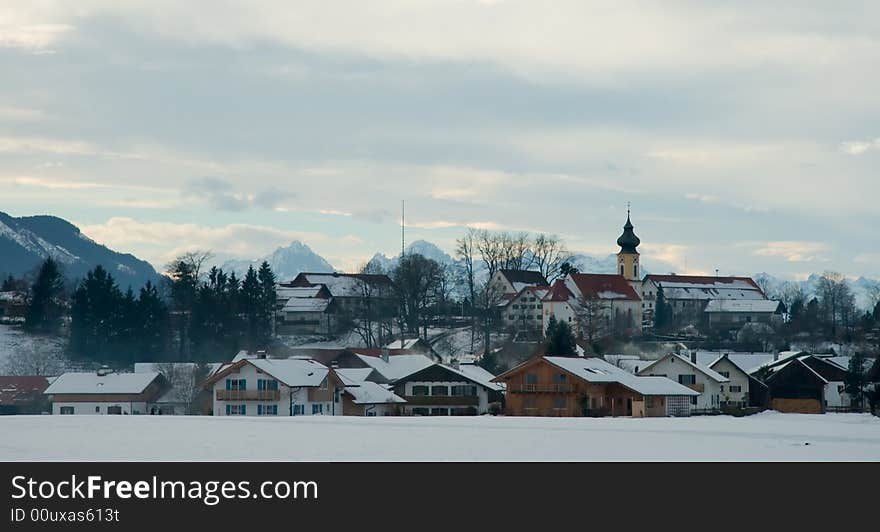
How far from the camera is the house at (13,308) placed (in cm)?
14325

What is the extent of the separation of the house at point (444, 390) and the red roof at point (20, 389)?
90.3 ft

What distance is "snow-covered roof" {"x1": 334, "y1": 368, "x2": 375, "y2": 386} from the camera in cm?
9456

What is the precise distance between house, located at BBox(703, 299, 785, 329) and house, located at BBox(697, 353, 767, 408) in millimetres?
65484

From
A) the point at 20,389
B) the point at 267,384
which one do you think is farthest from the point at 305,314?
the point at 267,384

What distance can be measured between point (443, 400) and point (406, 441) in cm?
5446

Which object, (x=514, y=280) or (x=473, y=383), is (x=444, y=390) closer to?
(x=473, y=383)

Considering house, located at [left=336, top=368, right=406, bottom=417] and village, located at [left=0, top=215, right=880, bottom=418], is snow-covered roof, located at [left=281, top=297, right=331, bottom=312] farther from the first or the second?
house, located at [left=336, top=368, right=406, bottom=417]

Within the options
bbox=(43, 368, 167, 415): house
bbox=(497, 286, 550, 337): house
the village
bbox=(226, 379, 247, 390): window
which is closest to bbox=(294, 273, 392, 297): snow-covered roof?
the village
